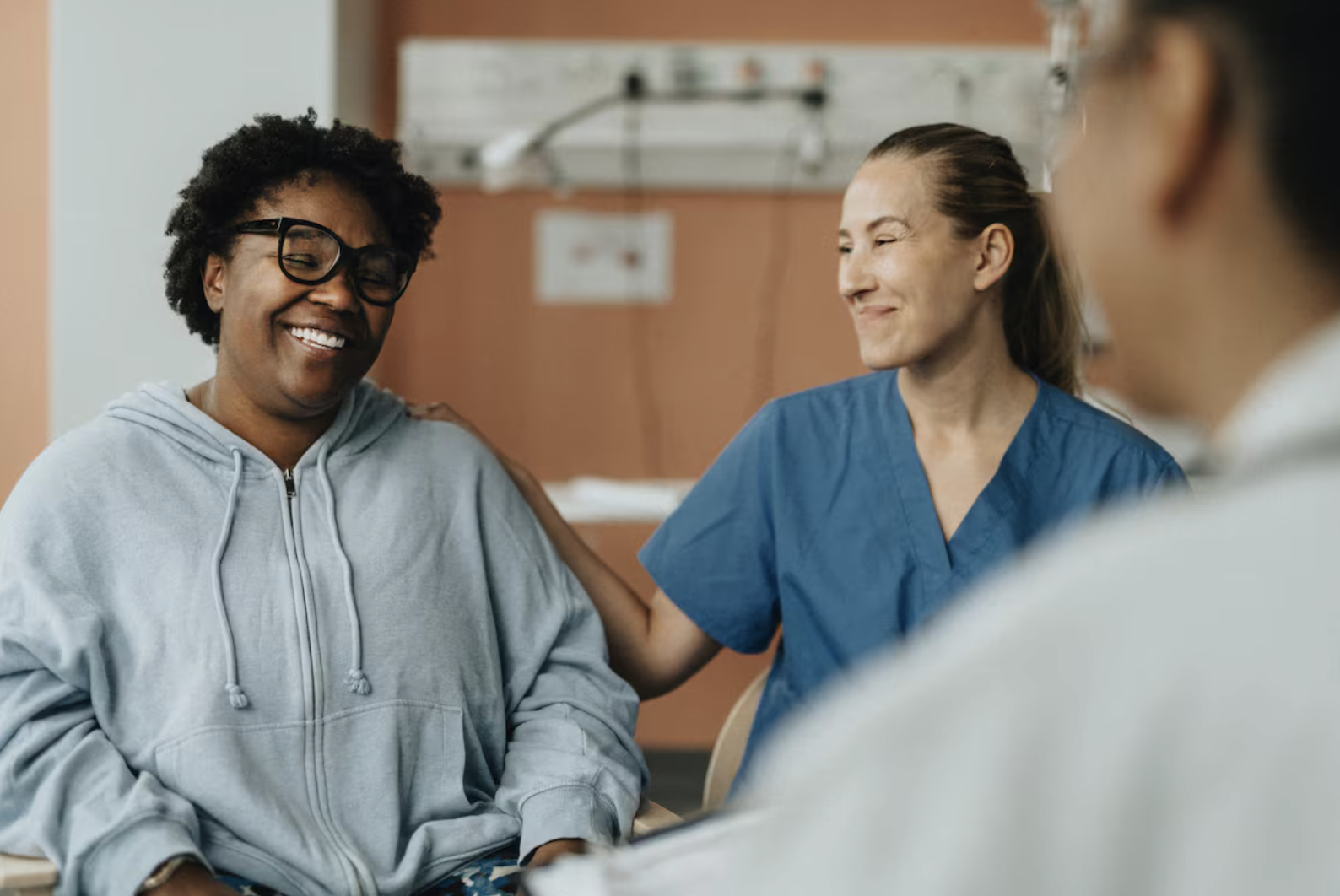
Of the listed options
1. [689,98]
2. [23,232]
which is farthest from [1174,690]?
[689,98]

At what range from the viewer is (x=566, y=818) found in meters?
1.59

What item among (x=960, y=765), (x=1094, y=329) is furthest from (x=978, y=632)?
(x=1094, y=329)

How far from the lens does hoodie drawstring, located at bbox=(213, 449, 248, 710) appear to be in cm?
154

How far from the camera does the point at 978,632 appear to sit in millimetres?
502

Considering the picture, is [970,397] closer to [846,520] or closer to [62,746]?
[846,520]

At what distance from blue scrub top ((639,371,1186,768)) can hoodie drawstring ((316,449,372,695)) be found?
462 mm

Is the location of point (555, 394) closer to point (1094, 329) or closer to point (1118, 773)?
point (1094, 329)

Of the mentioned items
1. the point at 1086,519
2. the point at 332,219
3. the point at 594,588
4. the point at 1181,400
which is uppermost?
the point at 332,219

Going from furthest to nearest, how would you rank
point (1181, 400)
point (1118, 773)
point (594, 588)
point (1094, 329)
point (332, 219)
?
point (1094, 329) < point (594, 588) < point (332, 219) < point (1181, 400) < point (1118, 773)

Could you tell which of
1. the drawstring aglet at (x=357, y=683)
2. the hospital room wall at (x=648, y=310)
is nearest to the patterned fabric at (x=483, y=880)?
the drawstring aglet at (x=357, y=683)

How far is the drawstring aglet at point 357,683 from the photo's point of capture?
63.4 inches

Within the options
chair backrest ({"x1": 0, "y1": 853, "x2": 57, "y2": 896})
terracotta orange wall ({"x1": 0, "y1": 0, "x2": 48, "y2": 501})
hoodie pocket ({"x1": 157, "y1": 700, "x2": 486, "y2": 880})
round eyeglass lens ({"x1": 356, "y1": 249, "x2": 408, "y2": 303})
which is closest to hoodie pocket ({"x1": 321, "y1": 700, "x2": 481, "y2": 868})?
hoodie pocket ({"x1": 157, "y1": 700, "x2": 486, "y2": 880})

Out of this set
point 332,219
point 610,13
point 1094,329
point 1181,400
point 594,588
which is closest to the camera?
point 1181,400

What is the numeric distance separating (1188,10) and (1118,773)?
314 millimetres
